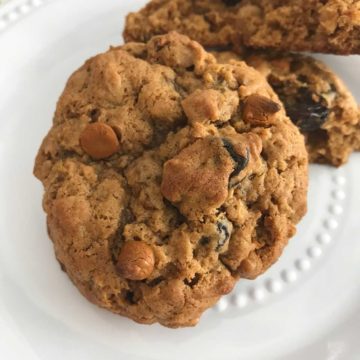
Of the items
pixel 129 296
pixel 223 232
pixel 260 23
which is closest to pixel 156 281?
pixel 129 296

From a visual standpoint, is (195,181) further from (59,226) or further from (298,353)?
(298,353)

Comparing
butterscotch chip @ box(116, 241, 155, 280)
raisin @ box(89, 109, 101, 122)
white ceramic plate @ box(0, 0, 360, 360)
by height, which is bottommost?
white ceramic plate @ box(0, 0, 360, 360)

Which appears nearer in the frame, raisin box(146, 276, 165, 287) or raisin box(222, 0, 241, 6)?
raisin box(146, 276, 165, 287)

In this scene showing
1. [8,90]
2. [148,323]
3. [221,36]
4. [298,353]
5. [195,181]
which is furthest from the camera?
[8,90]

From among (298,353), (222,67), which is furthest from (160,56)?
(298,353)

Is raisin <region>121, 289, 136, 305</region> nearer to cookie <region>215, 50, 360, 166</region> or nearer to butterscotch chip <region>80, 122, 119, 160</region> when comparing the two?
butterscotch chip <region>80, 122, 119, 160</region>

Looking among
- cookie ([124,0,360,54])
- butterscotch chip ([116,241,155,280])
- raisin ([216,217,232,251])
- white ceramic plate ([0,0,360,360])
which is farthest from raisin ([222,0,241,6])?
butterscotch chip ([116,241,155,280])

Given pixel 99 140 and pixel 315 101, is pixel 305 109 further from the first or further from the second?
pixel 99 140

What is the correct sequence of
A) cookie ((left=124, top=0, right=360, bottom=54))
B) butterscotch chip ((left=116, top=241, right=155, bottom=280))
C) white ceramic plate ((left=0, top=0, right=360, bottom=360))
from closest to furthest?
butterscotch chip ((left=116, top=241, right=155, bottom=280))
white ceramic plate ((left=0, top=0, right=360, bottom=360))
cookie ((left=124, top=0, right=360, bottom=54))
